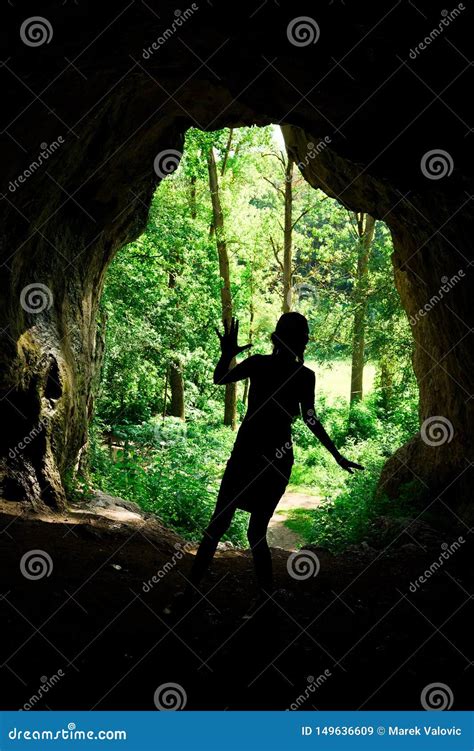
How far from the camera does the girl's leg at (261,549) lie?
15.8 ft

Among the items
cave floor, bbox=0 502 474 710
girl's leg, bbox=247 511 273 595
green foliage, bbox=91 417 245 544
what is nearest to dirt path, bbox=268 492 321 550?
green foliage, bbox=91 417 245 544

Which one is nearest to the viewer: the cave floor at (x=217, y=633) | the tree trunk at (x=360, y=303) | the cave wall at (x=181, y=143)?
the cave floor at (x=217, y=633)

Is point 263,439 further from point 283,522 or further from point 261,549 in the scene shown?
point 283,522

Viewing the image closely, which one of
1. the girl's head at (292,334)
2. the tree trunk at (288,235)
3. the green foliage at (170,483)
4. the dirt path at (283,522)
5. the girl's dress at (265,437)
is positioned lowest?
the green foliage at (170,483)

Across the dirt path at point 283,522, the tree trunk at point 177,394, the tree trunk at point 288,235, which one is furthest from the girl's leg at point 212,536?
the tree trunk at point 177,394

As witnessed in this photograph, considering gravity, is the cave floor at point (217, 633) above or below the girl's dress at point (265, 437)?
below

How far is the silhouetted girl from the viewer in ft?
15.7

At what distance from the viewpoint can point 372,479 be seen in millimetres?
12734

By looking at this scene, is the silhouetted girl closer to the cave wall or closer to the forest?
the cave wall

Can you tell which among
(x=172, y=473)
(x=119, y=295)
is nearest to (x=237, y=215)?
(x=119, y=295)

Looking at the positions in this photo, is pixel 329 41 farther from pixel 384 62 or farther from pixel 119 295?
pixel 119 295

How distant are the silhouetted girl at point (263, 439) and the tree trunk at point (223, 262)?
53.9 feet

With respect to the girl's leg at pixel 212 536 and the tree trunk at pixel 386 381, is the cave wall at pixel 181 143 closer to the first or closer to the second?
the girl's leg at pixel 212 536

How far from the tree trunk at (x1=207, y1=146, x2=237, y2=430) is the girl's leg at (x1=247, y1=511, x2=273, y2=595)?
1674 cm
